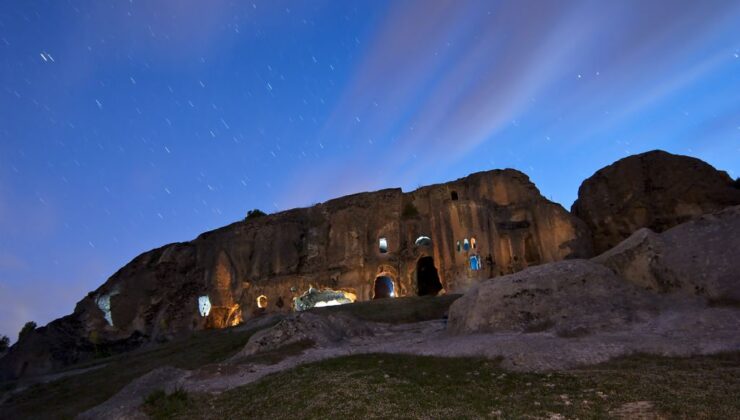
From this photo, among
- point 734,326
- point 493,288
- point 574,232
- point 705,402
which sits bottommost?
point 705,402

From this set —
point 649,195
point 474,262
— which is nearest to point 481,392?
point 474,262

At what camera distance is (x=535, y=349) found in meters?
19.9

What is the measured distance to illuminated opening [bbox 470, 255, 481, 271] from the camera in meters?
55.2

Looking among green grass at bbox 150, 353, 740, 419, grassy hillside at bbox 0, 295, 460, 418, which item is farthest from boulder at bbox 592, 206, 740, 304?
grassy hillside at bbox 0, 295, 460, 418

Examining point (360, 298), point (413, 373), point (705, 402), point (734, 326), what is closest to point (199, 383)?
point (413, 373)

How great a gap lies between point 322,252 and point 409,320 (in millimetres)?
29641

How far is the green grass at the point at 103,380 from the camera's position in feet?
97.3

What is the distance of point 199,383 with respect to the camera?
72.8 feet

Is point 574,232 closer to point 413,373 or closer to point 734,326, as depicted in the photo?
point 734,326

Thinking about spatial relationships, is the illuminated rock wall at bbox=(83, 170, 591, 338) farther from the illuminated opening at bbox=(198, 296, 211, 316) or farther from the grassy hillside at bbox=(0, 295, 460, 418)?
the grassy hillside at bbox=(0, 295, 460, 418)

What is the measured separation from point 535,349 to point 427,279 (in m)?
53.3

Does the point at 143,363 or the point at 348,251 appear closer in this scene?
the point at 143,363

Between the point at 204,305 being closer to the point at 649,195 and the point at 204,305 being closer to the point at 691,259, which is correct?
the point at 649,195

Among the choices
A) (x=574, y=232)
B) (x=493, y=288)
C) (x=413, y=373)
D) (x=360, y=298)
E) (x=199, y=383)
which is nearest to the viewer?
(x=413, y=373)
